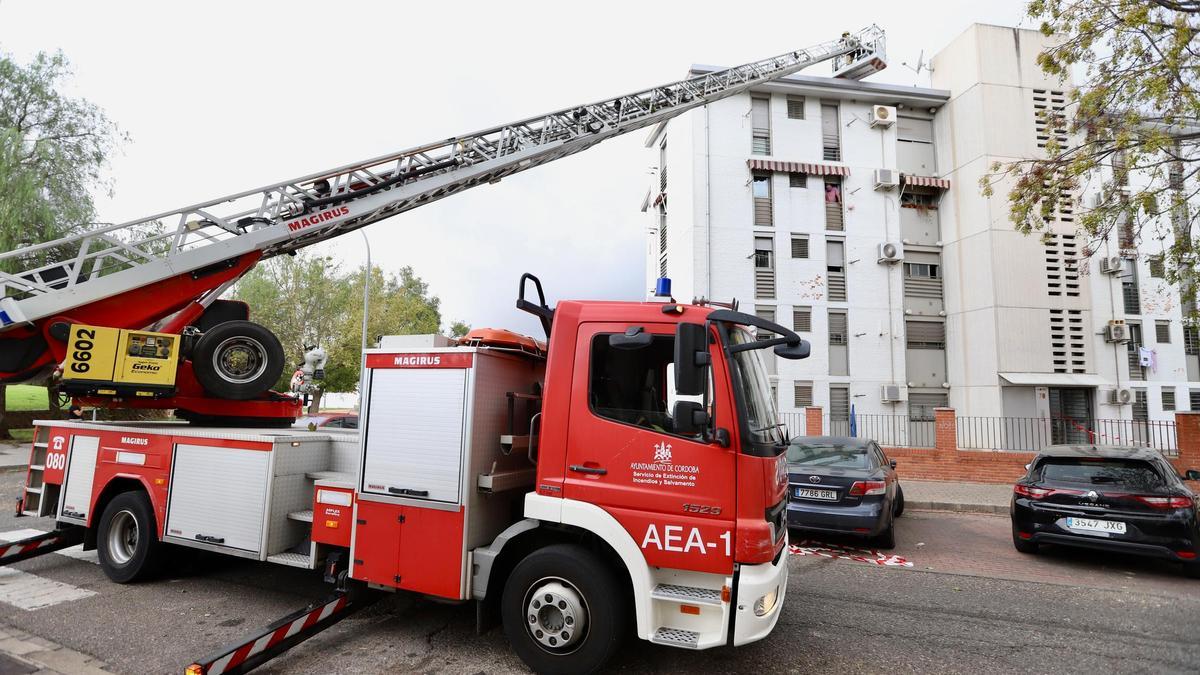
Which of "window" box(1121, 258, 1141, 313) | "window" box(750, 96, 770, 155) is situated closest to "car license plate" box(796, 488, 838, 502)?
"window" box(750, 96, 770, 155)

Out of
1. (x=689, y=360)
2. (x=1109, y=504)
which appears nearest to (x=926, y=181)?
(x=1109, y=504)

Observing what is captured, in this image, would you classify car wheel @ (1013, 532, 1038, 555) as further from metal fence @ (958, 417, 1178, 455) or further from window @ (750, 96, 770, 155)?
window @ (750, 96, 770, 155)

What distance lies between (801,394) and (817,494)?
13.2 m

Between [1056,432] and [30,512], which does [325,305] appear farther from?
[1056,432]

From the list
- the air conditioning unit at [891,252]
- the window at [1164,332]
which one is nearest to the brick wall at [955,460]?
the air conditioning unit at [891,252]

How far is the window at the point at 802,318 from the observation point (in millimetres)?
20812

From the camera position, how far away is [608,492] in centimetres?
389

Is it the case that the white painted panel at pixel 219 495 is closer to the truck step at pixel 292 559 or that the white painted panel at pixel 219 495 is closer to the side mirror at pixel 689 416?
the truck step at pixel 292 559

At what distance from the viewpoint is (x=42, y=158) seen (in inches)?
732

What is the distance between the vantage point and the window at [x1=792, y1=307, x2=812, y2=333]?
68.3ft

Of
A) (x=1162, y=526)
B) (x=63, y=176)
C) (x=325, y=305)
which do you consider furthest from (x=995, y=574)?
(x=325, y=305)

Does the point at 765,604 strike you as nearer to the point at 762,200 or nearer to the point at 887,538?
the point at 887,538

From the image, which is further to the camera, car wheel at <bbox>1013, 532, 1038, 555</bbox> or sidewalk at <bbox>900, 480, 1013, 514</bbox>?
sidewalk at <bbox>900, 480, 1013, 514</bbox>

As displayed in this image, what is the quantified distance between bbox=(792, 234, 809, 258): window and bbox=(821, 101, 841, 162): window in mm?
3220
